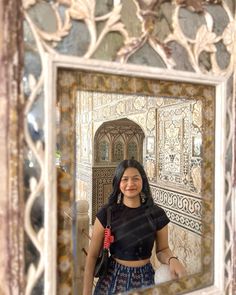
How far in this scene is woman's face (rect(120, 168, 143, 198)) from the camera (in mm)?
894

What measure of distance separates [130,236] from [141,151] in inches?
10.1

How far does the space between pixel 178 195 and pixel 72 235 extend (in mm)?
414

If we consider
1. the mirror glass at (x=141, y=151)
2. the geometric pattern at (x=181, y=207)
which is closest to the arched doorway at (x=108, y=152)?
the mirror glass at (x=141, y=151)

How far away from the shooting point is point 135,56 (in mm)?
664

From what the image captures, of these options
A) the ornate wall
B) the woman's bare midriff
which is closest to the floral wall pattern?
the ornate wall

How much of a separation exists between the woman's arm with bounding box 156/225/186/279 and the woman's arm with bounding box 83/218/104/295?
171 mm

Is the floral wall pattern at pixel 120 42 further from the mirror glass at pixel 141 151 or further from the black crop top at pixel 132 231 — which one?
the black crop top at pixel 132 231

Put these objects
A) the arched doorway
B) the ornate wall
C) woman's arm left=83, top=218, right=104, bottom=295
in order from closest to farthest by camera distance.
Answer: the ornate wall → woman's arm left=83, top=218, right=104, bottom=295 → the arched doorway

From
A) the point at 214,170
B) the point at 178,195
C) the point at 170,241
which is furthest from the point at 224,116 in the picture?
the point at 170,241

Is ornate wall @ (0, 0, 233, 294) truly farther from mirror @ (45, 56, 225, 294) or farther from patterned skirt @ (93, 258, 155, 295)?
patterned skirt @ (93, 258, 155, 295)

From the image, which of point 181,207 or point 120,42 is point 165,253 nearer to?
point 181,207

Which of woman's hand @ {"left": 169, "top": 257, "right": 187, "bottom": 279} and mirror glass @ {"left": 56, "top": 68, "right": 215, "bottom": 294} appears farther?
woman's hand @ {"left": 169, "top": 257, "right": 187, "bottom": 279}

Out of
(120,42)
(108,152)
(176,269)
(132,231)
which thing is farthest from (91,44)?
A: (176,269)

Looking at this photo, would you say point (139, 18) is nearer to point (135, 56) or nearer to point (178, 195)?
point (135, 56)
